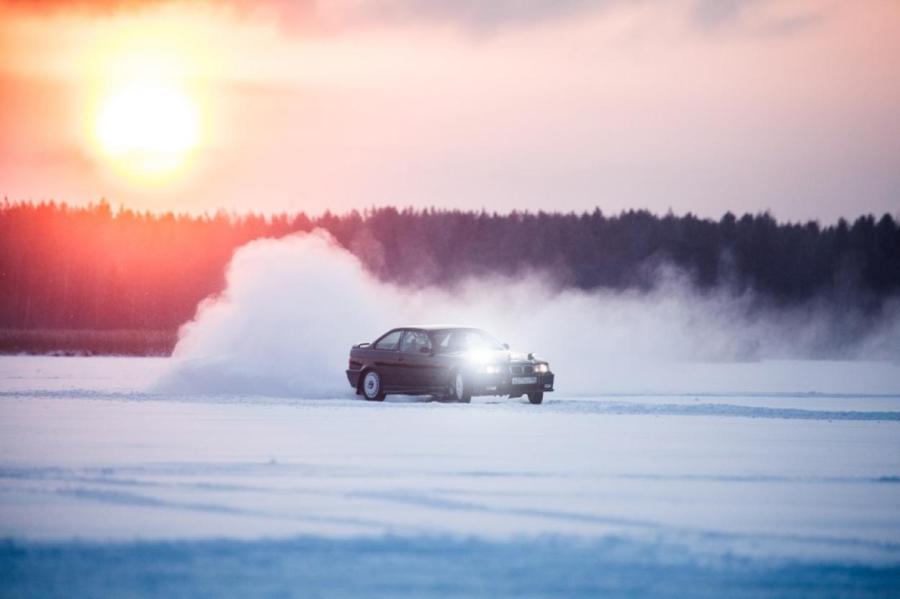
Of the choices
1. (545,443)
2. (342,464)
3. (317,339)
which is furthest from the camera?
(317,339)

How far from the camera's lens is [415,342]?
29.4 metres

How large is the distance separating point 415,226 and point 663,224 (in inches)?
971

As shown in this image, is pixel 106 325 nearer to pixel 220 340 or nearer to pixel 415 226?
pixel 415 226

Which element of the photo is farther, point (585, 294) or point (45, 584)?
point (585, 294)

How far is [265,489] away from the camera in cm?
1376

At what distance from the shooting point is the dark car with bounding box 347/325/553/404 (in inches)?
1113

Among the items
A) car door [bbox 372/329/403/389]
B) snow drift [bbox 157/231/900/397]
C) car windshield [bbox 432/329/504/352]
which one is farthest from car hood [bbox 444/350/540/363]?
snow drift [bbox 157/231/900/397]

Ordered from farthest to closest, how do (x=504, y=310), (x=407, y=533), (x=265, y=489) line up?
(x=504, y=310) → (x=265, y=489) → (x=407, y=533)

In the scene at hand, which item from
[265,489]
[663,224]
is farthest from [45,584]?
[663,224]

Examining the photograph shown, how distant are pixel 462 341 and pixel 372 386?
91.8 inches

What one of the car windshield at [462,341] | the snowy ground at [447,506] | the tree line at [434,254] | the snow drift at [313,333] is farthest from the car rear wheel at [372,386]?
the tree line at [434,254]

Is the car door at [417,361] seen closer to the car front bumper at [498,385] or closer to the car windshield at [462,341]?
the car windshield at [462,341]

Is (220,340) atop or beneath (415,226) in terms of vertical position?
beneath

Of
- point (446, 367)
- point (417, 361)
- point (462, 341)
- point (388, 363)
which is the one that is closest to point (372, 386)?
point (388, 363)
